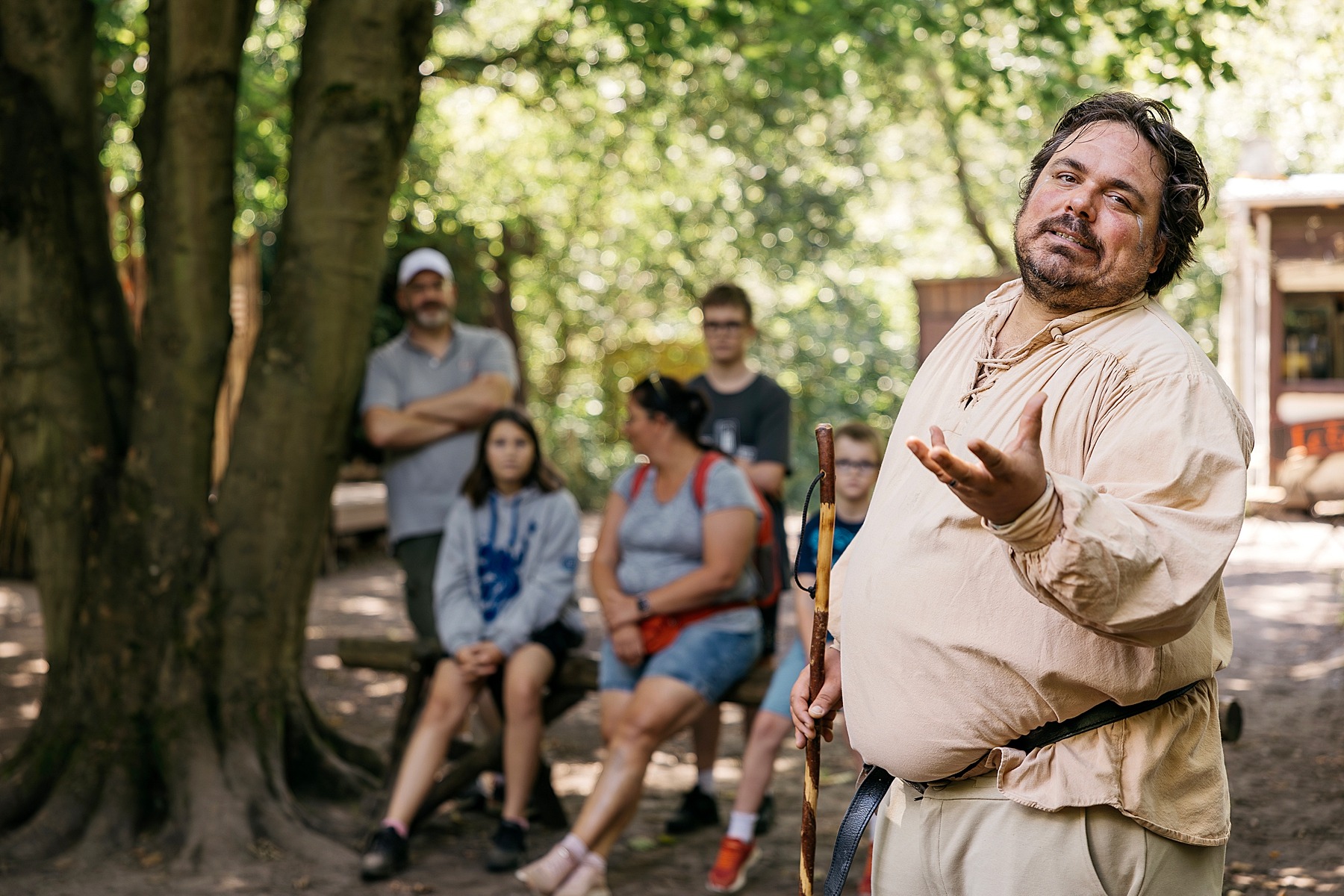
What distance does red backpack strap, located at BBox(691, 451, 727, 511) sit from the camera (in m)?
4.82

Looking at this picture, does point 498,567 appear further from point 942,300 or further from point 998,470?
point 942,300

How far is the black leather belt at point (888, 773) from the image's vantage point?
1.98m

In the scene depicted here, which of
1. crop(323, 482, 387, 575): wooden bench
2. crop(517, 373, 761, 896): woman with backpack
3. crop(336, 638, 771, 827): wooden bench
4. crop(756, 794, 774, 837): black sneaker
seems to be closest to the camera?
crop(517, 373, 761, 896): woman with backpack

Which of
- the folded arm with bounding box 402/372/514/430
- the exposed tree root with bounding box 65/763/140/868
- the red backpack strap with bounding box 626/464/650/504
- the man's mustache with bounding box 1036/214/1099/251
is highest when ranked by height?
the man's mustache with bounding box 1036/214/1099/251

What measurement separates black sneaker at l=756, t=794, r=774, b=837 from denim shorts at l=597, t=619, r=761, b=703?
23.8 inches

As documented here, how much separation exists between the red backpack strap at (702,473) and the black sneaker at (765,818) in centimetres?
115

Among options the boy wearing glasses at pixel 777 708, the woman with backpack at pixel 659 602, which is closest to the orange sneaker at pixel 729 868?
the boy wearing glasses at pixel 777 708

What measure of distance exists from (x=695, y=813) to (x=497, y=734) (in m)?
0.83

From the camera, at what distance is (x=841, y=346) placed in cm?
1666

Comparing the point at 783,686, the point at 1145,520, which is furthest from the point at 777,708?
the point at 1145,520

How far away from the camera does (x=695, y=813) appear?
17.2ft

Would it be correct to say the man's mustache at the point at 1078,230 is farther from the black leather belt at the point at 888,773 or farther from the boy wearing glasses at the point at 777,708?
the boy wearing glasses at the point at 777,708

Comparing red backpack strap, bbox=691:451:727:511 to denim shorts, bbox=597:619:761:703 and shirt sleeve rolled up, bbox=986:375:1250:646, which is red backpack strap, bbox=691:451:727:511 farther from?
shirt sleeve rolled up, bbox=986:375:1250:646

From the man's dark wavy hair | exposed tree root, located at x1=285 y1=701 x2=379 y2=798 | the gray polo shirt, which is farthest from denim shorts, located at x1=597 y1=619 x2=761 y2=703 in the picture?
the man's dark wavy hair
